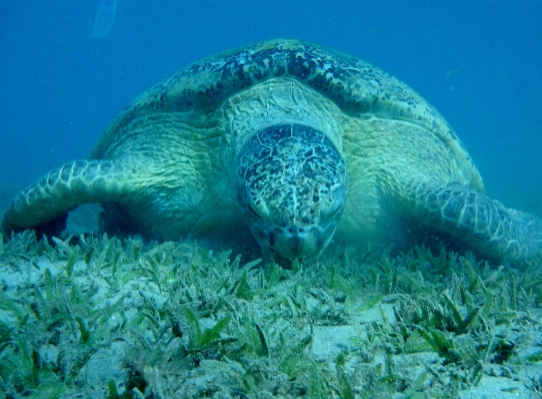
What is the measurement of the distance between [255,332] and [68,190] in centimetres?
244

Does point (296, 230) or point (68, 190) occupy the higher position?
point (68, 190)

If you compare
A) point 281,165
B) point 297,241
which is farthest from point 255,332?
point 281,165

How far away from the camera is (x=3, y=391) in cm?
119

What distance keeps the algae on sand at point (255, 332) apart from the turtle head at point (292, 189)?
0.78ft

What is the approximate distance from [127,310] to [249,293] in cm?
61

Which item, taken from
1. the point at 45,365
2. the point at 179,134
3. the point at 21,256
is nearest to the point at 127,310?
the point at 45,365

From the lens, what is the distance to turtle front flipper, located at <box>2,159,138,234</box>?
3.10 metres

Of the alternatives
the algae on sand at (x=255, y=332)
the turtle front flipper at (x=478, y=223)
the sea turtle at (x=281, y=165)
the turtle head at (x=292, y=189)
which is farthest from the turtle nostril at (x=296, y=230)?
the turtle front flipper at (x=478, y=223)

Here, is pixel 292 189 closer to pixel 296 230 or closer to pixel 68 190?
pixel 296 230

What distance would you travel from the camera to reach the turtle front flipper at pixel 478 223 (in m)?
2.87

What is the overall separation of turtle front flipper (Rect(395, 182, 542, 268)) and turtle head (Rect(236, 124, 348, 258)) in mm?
875

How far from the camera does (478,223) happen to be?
286 cm

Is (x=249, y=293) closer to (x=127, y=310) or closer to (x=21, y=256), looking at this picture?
(x=127, y=310)

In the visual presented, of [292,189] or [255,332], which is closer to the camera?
[255,332]
